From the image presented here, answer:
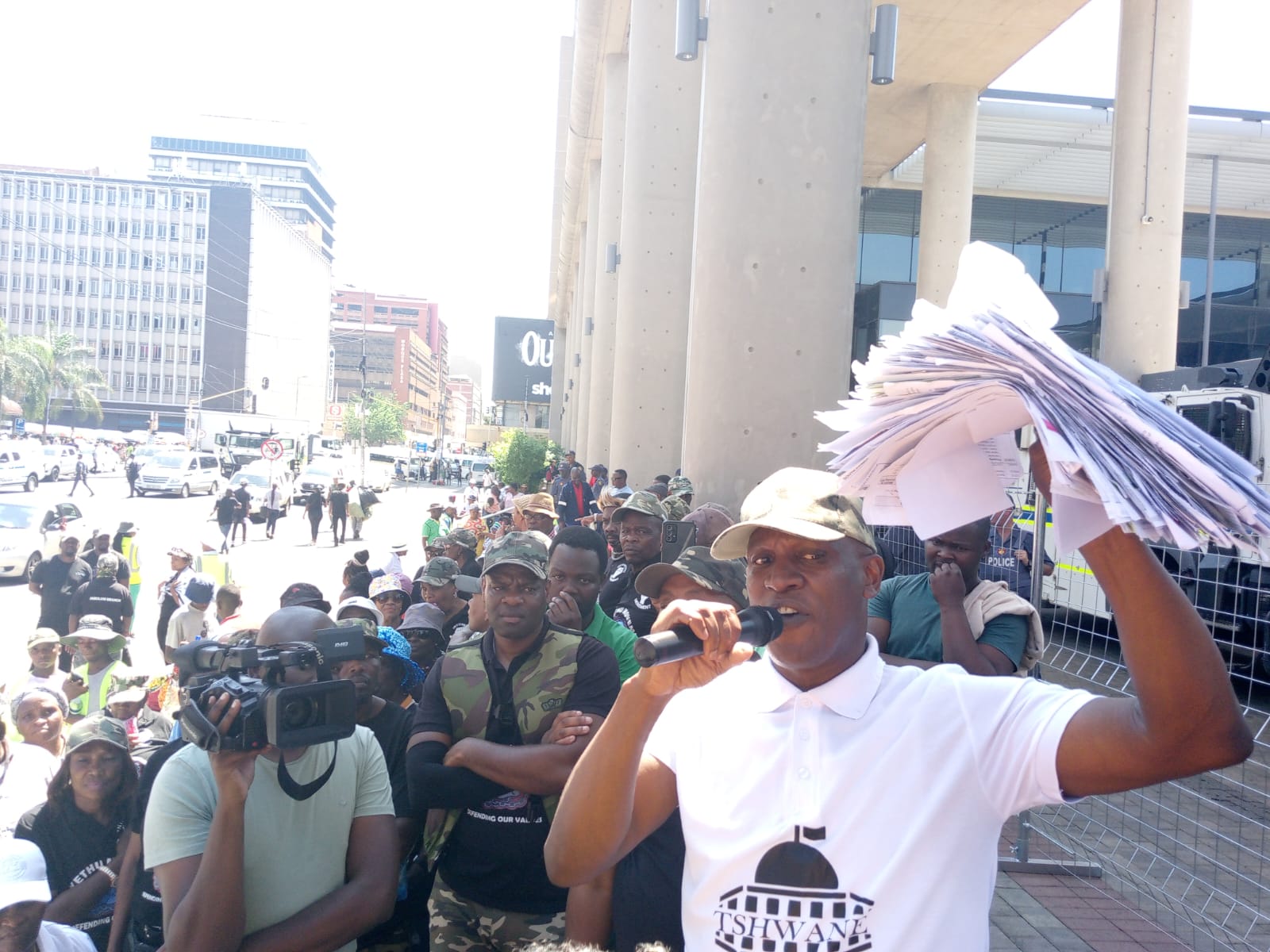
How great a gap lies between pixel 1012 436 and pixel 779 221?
5.21 meters

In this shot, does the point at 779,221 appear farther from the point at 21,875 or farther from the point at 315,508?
the point at 315,508

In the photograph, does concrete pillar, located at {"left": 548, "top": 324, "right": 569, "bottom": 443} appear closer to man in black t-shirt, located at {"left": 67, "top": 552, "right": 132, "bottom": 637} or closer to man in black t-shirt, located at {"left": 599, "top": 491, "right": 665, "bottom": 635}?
man in black t-shirt, located at {"left": 67, "top": 552, "right": 132, "bottom": 637}

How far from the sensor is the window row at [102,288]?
355ft

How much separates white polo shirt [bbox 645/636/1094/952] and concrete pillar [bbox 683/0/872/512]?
508 cm

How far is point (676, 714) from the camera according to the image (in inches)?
84.4

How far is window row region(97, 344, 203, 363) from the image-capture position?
11094cm

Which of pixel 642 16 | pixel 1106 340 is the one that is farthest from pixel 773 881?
pixel 1106 340

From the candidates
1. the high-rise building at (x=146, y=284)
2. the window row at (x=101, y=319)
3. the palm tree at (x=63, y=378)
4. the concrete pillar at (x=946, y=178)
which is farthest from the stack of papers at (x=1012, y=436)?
the window row at (x=101, y=319)

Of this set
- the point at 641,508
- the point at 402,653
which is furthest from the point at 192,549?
the point at 402,653

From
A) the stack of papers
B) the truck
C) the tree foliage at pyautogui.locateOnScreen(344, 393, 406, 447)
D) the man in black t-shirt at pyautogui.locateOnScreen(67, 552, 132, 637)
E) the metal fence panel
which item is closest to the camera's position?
the stack of papers

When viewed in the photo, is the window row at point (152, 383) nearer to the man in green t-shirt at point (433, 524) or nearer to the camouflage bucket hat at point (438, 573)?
the man in green t-shirt at point (433, 524)

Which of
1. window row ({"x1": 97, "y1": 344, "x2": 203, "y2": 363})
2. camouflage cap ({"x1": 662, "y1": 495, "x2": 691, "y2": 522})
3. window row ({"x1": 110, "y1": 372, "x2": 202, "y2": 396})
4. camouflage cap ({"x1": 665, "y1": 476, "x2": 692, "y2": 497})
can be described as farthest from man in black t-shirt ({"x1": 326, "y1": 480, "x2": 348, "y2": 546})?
window row ({"x1": 97, "y1": 344, "x2": 203, "y2": 363})

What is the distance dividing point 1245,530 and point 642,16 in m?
14.5

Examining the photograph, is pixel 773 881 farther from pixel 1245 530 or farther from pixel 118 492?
pixel 118 492
